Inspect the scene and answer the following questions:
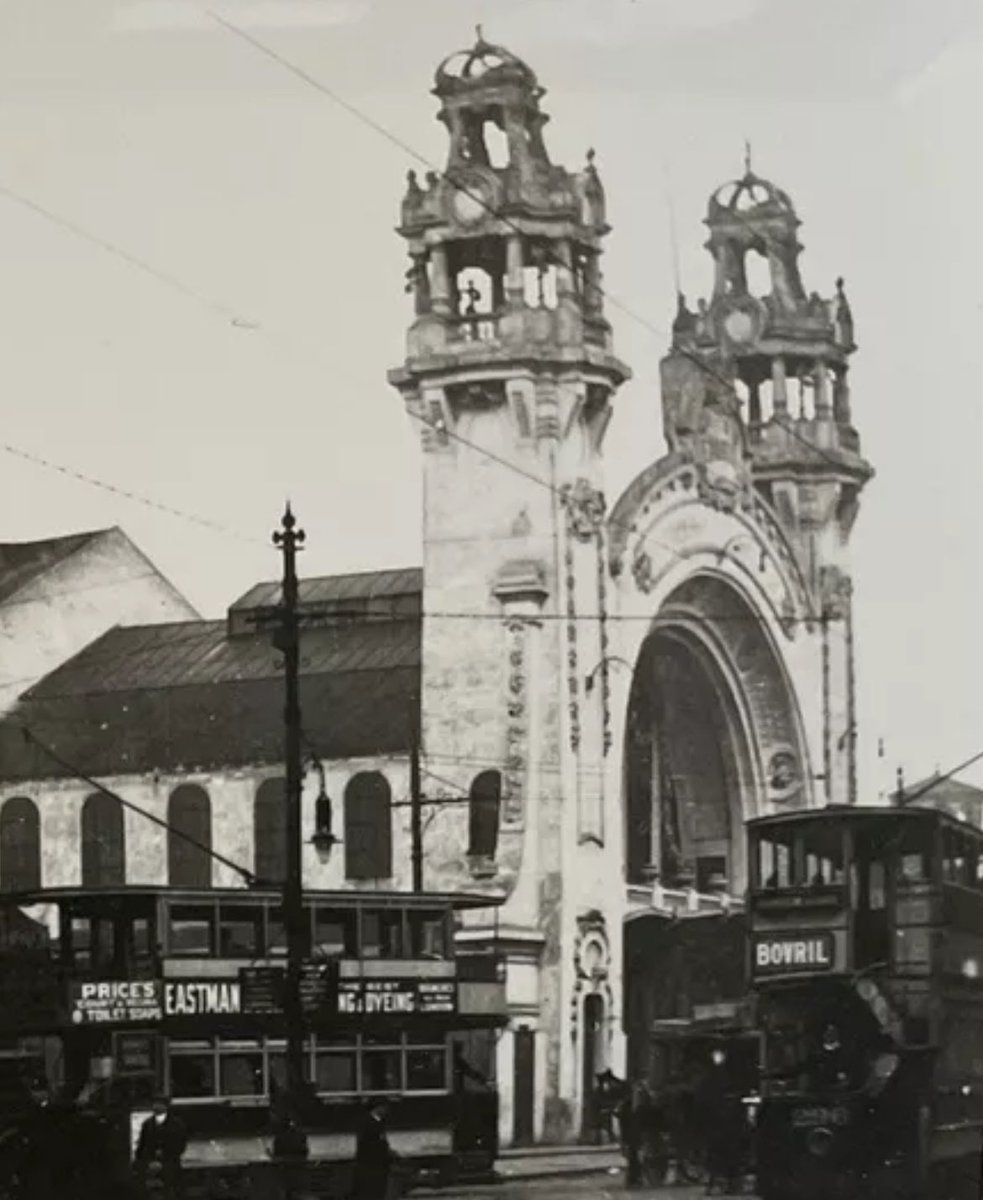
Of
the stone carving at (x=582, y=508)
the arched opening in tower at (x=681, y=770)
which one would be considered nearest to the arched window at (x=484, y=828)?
the stone carving at (x=582, y=508)

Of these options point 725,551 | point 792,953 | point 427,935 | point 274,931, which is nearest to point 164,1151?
point 274,931

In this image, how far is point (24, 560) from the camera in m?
42.1

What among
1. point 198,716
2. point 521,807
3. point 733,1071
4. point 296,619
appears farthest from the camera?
point 198,716

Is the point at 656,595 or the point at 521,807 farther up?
the point at 656,595

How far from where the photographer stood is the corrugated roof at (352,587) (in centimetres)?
4209

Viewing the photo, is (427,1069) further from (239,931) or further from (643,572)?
(643,572)

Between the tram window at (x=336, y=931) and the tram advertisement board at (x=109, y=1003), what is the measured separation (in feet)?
7.26

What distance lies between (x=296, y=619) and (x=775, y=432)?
23999 mm

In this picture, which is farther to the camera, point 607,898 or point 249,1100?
point 607,898

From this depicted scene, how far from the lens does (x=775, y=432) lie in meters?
45.6

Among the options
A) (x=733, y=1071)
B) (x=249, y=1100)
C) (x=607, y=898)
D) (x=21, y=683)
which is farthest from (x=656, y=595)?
(x=249, y=1100)

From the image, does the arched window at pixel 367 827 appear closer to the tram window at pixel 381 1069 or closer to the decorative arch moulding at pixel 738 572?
the decorative arch moulding at pixel 738 572

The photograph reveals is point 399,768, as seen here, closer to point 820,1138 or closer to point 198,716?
point 198,716

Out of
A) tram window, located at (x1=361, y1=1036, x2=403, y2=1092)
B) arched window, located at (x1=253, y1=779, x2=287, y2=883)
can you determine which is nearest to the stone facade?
arched window, located at (x1=253, y1=779, x2=287, y2=883)
